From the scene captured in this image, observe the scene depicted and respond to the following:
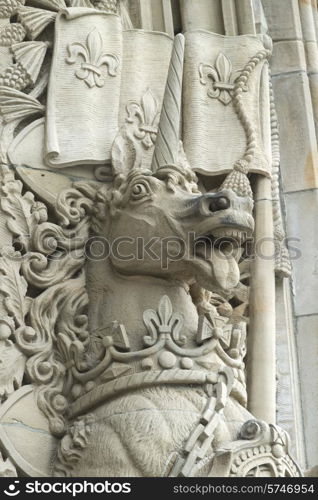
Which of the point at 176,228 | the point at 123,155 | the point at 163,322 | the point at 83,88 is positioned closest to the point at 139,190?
the point at 176,228

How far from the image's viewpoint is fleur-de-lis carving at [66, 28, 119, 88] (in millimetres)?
7723

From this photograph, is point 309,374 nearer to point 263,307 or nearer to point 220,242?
point 263,307

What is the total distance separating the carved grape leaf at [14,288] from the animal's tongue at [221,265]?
2.09 feet

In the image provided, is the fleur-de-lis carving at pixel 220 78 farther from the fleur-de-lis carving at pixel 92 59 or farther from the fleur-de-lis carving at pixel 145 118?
the fleur-de-lis carving at pixel 92 59

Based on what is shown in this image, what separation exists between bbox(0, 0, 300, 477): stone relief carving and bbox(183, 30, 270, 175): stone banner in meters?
0.14

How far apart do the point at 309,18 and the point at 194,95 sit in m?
1.21

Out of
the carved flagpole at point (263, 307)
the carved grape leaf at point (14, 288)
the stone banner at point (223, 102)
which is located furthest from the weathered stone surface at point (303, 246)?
the carved grape leaf at point (14, 288)

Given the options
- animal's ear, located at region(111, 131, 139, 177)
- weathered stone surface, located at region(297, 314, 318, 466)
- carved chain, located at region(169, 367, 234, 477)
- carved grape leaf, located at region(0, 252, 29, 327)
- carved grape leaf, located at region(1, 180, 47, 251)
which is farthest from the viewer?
weathered stone surface, located at region(297, 314, 318, 466)

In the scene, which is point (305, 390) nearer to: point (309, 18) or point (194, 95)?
point (194, 95)

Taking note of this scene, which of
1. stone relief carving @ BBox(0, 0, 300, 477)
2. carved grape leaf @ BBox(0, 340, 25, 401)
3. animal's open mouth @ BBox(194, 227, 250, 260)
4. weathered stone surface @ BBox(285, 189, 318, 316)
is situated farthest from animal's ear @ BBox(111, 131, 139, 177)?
weathered stone surface @ BBox(285, 189, 318, 316)

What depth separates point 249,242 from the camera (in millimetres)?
7879

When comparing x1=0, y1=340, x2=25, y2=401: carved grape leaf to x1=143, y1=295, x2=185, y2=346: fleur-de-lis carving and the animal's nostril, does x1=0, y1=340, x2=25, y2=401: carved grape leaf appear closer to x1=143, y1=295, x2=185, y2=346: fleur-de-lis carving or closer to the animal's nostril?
x1=143, y1=295, x2=185, y2=346: fleur-de-lis carving

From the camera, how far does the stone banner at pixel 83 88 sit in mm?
7555

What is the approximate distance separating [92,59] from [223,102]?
569 millimetres
